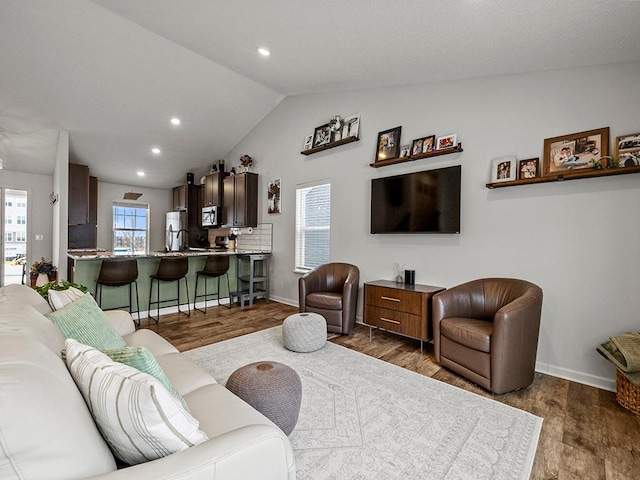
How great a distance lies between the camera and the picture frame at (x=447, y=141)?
11.0 feet

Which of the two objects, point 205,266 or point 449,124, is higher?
point 449,124

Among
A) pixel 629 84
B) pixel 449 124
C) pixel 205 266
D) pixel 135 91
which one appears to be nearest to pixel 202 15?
pixel 135 91

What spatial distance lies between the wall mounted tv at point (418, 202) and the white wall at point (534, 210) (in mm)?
139

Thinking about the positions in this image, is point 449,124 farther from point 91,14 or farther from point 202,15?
point 91,14

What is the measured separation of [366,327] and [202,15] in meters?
3.93

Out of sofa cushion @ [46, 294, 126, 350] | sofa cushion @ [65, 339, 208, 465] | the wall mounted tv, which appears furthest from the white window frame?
sofa cushion @ [65, 339, 208, 465]

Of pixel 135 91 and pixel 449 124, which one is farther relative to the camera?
pixel 135 91

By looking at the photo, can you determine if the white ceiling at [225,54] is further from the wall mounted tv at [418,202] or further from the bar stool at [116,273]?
the bar stool at [116,273]

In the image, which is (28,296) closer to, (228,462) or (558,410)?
(228,462)

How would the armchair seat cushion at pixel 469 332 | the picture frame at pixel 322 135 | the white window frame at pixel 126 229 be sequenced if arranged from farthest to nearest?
the white window frame at pixel 126 229 → the picture frame at pixel 322 135 → the armchair seat cushion at pixel 469 332

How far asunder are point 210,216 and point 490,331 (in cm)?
559

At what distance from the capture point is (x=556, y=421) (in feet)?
6.72

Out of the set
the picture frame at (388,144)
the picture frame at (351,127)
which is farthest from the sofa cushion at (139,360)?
the picture frame at (351,127)

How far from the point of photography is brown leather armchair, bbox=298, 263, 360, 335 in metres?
3.67
